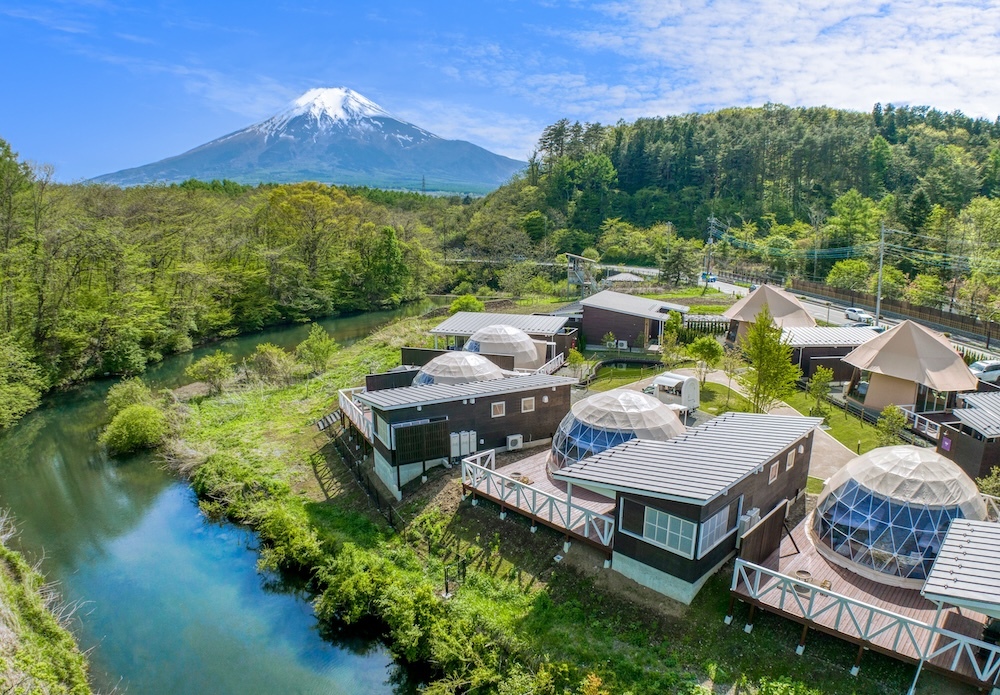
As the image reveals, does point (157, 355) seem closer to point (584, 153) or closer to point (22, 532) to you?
point (22, 532)

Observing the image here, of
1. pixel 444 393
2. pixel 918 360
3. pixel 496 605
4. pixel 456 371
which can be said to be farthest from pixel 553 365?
pixel 496 605

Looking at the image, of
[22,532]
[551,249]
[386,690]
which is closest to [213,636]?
[386,690]

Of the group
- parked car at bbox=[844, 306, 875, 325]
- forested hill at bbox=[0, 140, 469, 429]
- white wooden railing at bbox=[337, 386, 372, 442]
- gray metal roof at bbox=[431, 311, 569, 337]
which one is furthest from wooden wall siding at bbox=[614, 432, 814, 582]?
parked car at bbox=[844, 306, 875, 325]

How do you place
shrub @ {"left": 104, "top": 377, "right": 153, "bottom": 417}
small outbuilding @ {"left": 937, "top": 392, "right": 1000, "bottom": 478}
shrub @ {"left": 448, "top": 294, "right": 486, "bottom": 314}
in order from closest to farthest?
1. small outbuilding @ {"left": 937, "top": 392, "right": 1000, "bottom": 478}
2. shrub @ {"left": 104, "top": 377, "right": 153, "bottom": 417}
3. shrub @ {"left": 448, "top": 294, "right": 486, "bottom": 314}

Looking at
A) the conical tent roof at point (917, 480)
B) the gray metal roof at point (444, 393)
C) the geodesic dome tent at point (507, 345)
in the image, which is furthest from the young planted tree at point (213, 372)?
the conical tent roof at point (917, 480)

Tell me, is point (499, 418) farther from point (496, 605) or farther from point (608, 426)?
point (496, 605)

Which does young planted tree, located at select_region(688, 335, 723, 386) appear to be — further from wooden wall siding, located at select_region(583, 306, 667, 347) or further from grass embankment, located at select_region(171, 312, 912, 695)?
grass embankment, located at select_region(171, 312, 912, 695)
